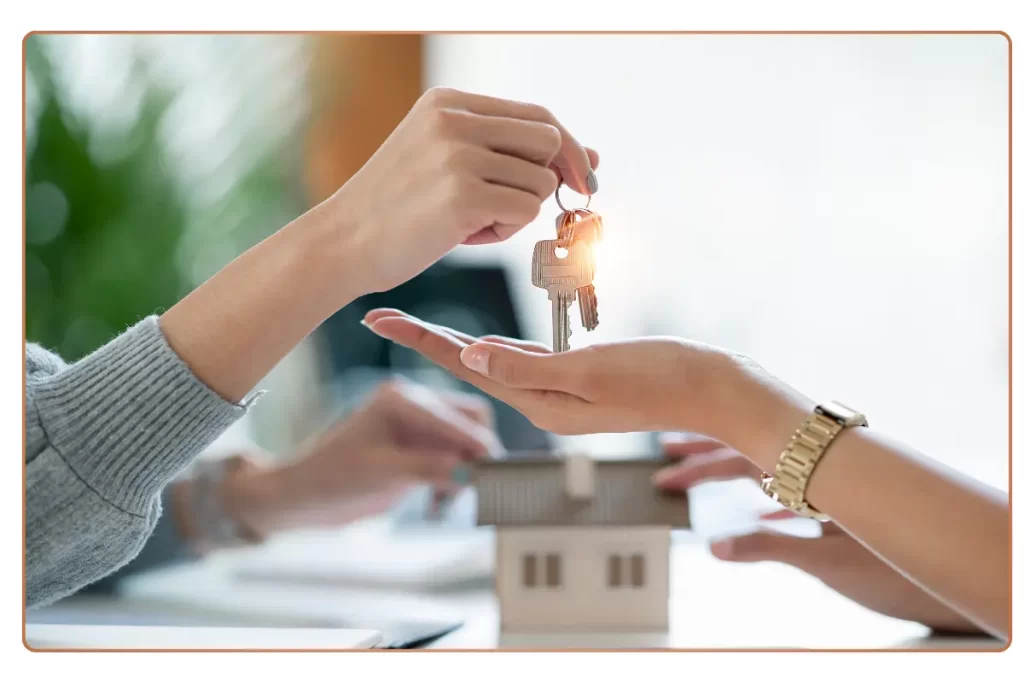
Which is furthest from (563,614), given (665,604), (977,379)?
(977,379)

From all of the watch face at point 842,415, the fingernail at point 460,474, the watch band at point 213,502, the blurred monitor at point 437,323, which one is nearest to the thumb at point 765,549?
the watch face at point 842,415

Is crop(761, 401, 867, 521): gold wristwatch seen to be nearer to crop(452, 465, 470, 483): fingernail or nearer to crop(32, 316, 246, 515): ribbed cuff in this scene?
crop(32, 316, 246, 515): ribbed cuff

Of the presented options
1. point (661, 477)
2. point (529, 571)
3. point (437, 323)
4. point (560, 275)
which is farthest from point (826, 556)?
point (437, 323)

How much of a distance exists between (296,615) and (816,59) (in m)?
0.97

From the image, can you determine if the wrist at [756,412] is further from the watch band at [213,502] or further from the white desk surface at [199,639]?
the watch band at [213,502]

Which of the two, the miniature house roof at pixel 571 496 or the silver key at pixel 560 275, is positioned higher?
the silver key at pixel 560 275

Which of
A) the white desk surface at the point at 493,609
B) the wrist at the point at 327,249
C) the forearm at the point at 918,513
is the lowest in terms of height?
the white desk surface at the point at 493,609

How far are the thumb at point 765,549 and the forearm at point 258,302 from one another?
432 millimetres

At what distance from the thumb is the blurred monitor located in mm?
670

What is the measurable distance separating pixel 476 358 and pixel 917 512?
1.00 feet

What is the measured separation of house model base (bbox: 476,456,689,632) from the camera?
0.79 metres

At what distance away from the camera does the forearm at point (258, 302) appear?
612 millimetres

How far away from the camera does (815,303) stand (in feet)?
4.08

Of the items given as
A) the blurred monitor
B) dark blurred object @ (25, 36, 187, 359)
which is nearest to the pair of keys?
dark blurred object @ (25, 36, 187, 359)
